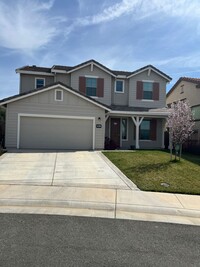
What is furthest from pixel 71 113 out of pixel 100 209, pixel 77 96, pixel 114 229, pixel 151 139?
pixel 114 229

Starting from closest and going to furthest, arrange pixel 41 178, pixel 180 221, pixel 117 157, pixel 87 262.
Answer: pixel 87 262
pixel 180 221
pixel 41 178
pixel 117 157

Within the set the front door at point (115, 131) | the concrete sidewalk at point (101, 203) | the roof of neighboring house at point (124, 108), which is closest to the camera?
the concrete sidewalk at point (101, 203)

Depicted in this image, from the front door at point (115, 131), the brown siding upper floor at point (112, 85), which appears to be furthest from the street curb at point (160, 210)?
the brown siding upper floor at point (112, 85)

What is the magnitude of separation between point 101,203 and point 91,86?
1648cm

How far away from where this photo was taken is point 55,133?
19375 millimetres

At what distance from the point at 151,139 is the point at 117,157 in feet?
30.4

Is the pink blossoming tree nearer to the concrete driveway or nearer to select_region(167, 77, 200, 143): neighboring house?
the concrete driveway

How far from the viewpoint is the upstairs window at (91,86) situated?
23.2m

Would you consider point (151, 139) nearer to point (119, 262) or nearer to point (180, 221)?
point (180, 221)

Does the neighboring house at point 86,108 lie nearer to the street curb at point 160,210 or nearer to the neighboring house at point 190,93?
the neighboring house at point 190,93

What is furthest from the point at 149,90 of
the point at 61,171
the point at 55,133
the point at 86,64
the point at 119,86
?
the point at 61,171

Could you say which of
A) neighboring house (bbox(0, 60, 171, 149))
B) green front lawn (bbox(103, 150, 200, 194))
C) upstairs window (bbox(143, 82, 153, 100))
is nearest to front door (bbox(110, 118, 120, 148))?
neighboring house (bbox(0, 60, 171, 149))

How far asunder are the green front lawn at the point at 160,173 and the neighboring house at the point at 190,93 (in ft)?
35.7

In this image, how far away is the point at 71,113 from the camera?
1944 cm
